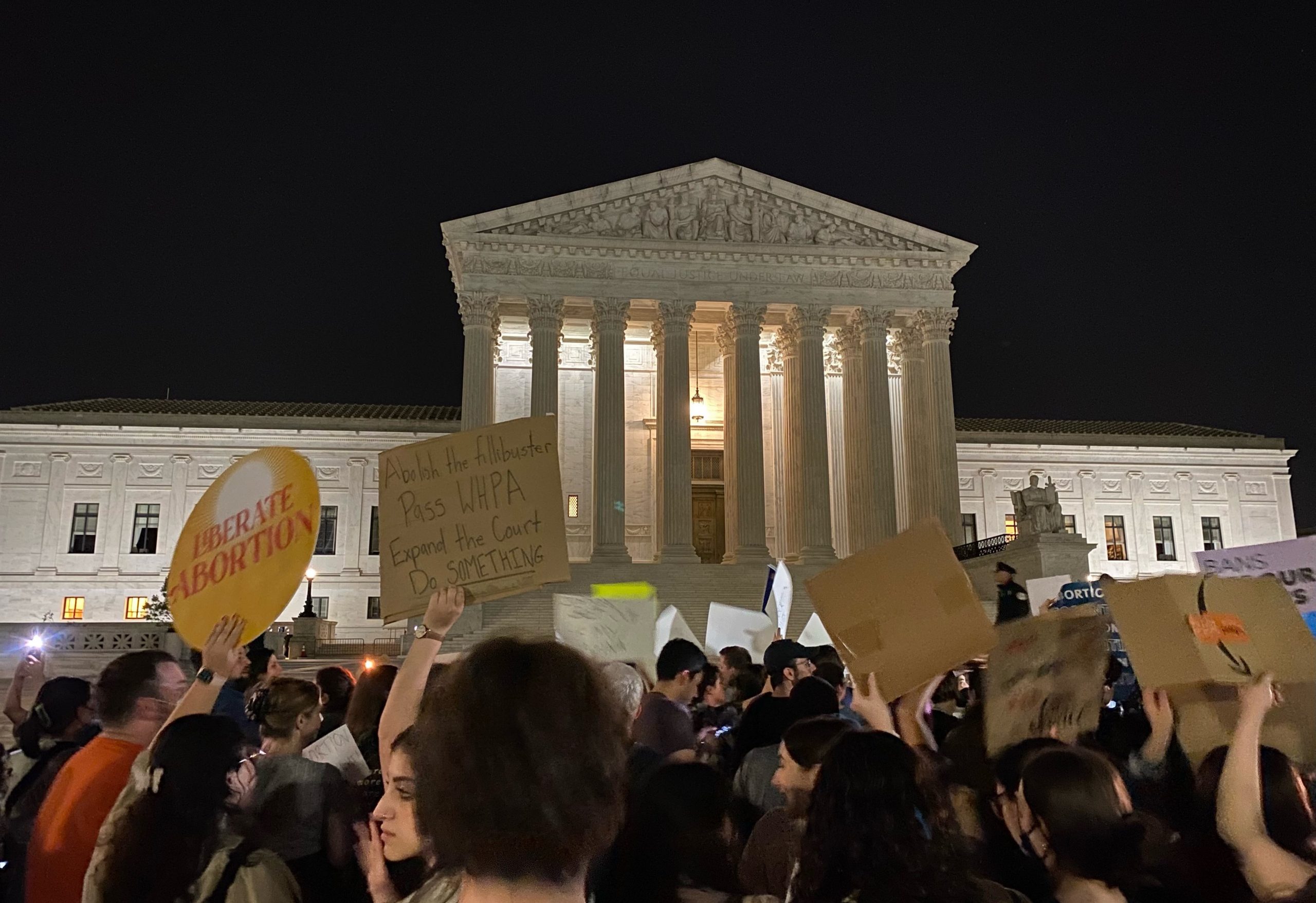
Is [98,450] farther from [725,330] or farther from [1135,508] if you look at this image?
[1135,508]

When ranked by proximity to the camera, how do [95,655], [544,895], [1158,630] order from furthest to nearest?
[95,655], [1158,630], [544,895]

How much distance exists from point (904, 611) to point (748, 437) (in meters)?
30.7

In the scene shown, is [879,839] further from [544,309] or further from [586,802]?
[544,309]

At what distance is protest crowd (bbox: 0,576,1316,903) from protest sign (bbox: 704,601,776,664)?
6902 mm

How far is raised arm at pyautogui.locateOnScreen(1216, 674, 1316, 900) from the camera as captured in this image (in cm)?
351

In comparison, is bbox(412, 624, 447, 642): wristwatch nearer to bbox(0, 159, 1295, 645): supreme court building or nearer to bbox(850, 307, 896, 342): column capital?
bbox(0, 159, 1295, 645): supreme court building

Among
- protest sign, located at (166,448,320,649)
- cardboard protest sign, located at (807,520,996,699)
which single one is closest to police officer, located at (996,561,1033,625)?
cardboard protest sign, located at (807,520,996,699)

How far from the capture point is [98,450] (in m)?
45.4

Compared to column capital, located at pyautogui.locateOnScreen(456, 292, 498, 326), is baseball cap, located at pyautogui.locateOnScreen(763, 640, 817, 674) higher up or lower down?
lower down

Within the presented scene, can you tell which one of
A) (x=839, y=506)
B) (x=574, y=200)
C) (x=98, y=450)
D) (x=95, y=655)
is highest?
(x=574, y=200)

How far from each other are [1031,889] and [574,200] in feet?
113

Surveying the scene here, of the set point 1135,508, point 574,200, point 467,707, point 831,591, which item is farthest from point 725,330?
point 467,707

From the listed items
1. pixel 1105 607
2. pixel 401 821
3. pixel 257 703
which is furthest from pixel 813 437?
pixel 401 821

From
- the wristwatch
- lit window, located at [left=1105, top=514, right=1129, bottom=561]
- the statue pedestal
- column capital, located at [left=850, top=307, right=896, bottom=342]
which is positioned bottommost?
the wristwatch
